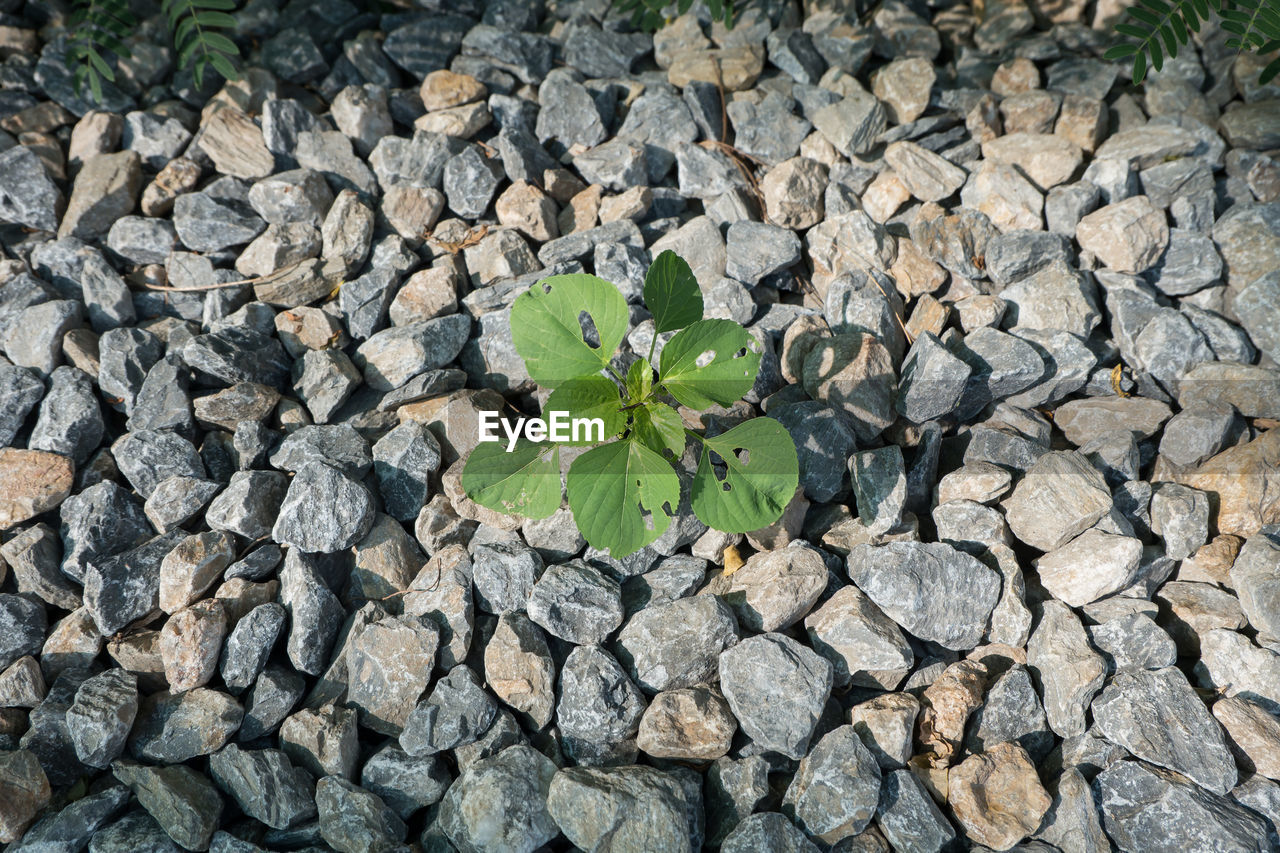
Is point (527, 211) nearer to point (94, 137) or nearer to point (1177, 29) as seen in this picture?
point (94, 137)

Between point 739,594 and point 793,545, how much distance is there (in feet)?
0.78

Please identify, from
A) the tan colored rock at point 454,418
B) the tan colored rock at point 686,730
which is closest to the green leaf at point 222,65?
the tan colored rock at point 454,418

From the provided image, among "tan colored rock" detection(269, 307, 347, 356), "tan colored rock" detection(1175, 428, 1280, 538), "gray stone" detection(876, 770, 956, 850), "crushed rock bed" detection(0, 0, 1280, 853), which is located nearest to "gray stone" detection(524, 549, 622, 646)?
"crushed rock bed" detection(0, 0, 1280, 853)

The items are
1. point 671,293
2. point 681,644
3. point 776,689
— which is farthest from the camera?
point 671,293

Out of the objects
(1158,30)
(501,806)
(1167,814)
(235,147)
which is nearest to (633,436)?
(501,806)

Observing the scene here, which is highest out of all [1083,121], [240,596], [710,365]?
[1083,121]

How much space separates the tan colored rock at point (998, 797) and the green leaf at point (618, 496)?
1.09m

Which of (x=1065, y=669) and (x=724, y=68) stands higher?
(x=724, y=68)

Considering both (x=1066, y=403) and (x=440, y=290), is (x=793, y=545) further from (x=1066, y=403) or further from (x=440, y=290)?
(x=440, y=290)

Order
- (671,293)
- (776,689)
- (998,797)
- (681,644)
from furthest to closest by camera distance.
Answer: (671,293)
(681,644)
(776,689)
(998,797)

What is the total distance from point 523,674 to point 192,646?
39.8 inches

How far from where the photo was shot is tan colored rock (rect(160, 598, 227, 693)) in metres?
2.58

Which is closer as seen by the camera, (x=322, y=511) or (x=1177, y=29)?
(x=322, y=511)

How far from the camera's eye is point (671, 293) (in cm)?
269
